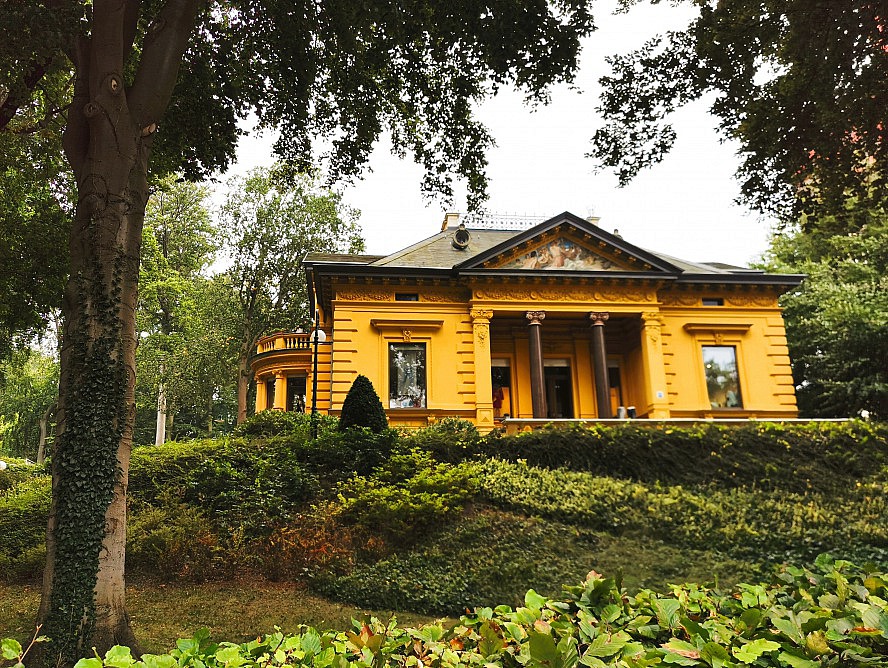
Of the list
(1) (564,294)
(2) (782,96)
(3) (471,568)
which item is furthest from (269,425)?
(2) (782,96)

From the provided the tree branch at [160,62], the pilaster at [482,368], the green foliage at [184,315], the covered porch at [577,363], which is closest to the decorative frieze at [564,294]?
the covered porch at [577,363]

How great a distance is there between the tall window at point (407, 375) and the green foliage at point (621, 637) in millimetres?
18453

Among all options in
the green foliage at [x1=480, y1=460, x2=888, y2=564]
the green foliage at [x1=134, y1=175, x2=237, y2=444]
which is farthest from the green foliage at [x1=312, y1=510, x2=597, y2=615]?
the green foliage at [x1=134, y1=175, x2=237, y2=444]

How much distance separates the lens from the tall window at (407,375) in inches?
832

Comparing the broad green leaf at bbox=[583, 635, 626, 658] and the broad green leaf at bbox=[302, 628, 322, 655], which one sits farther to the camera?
the broad green leaf at bbox=[302, 628, 322, 655]

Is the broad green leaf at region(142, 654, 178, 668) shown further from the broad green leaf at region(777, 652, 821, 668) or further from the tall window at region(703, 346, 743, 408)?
the tall window at region(703, 346, 743, 408)

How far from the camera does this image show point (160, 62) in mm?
8039

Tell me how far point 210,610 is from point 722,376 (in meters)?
19.8

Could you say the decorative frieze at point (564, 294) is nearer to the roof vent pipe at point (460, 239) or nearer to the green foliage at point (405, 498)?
the roof vent pipe at point (460, 239)

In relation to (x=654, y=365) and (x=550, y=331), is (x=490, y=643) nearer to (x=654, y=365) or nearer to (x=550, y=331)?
(x=654, y=365)

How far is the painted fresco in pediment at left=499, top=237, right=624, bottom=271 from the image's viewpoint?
2205 cm

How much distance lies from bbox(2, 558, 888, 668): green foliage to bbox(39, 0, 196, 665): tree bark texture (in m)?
4.92

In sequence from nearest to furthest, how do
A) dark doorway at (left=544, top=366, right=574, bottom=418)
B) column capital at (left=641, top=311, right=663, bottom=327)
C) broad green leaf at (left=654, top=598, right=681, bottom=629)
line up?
broad green leaf at (left=654, top=598, right=681, bottom=629), column capital at (left=641, top=311, right=663, bottom=327), dark doorway at (left=544, top=366, right=574, bottom=418)

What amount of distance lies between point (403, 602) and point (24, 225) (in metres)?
12.0
